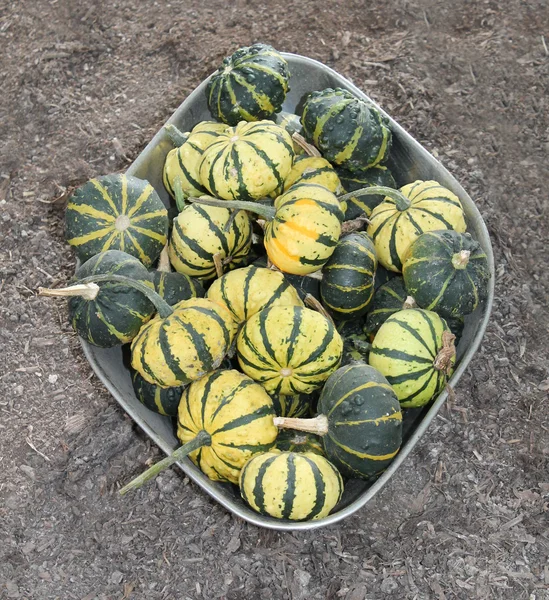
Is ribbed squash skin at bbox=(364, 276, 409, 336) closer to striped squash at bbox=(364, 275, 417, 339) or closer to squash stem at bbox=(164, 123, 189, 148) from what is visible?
striped squash at bbox=(364, 275, 417, 339)

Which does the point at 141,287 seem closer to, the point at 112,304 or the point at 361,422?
the point at 112,304

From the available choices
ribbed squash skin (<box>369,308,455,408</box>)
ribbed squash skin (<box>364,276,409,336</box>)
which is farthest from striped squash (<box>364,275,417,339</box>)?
ribbed squash skin (<box>369,308,455,408</box>)

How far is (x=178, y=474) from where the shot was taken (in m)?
3.81

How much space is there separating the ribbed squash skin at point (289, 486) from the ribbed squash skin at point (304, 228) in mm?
956

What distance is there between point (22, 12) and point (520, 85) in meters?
4.11

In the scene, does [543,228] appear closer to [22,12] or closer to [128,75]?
[128,75]

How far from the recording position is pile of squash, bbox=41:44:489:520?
306 cm

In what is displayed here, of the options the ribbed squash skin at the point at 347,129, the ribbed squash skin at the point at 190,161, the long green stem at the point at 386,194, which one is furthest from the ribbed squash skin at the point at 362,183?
the ribbed squash skin at the point at 190,161

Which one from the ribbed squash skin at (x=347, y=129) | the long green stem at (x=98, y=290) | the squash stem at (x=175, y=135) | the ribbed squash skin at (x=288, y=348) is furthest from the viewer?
the squash stem at (x=175, y=135)

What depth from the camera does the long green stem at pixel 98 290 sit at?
302 cm

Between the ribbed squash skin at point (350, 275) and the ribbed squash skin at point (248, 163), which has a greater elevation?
the ribbed squash skin at point (248, 163)

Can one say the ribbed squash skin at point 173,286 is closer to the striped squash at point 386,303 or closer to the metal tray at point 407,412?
the metal tray at point 407,412

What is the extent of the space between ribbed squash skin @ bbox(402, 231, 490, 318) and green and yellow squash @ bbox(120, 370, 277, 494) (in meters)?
0.96

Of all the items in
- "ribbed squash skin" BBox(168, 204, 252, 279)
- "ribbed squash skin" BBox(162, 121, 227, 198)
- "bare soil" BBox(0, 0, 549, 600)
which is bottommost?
"bare soil" BBox(0, 0, 549, 600)
